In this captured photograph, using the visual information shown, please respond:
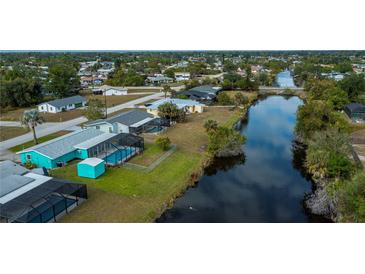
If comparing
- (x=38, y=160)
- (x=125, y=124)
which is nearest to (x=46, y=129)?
(x=125, y=124)

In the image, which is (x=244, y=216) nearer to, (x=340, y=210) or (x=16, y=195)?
(x=340, y=210)

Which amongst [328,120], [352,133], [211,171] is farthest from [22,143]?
[352,133]

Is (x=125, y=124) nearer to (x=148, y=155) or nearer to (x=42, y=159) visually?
(x=148, y=155)

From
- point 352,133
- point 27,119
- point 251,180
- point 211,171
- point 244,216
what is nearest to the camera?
point 244,216

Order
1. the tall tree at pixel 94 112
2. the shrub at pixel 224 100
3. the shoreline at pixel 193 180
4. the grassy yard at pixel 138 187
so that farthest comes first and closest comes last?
the shrub at pixel 224 100 → the tall tree at pixel 94 112 → the shoreline at pixel 193 180 → the grassy yard at pixel 138 187

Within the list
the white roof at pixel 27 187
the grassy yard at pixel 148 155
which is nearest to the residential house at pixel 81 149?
the grassy yard at pixel 148 155

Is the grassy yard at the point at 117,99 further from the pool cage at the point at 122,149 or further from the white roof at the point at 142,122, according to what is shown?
the pool cage at the point at 122,149
